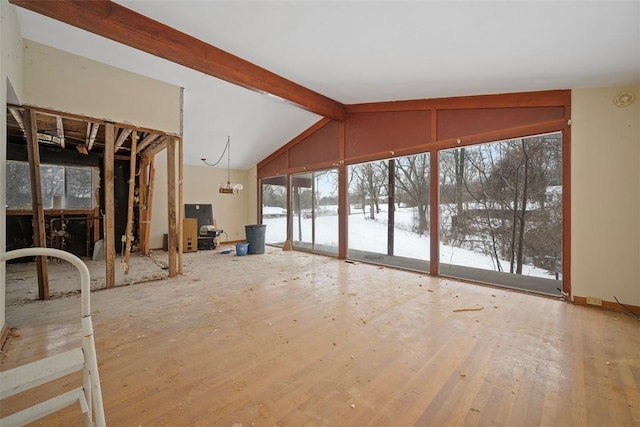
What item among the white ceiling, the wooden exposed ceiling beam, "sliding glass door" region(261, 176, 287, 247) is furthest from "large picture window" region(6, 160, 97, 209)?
"sliding glass door" region(261, 176, 287, 247)

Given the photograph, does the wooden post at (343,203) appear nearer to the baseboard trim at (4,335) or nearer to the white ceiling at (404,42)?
the white ceiling at (404,42)

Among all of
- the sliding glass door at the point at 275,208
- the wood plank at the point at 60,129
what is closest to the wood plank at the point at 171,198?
the wood plank at the point at 60,129

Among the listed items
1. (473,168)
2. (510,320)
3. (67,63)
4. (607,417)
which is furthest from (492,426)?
(67,63)

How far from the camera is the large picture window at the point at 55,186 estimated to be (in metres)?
5.18

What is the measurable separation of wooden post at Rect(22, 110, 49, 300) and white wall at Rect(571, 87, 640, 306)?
6.45m

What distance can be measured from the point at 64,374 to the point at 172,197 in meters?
3.60

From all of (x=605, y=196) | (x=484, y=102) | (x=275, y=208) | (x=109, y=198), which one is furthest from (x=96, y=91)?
(x=605, y=196)

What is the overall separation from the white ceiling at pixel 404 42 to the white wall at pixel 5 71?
30cm

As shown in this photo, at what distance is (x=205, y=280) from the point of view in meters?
4.13

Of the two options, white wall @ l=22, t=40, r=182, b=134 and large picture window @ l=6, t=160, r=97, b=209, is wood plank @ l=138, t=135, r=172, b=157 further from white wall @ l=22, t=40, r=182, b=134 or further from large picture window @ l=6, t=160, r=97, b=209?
large picture window @ l=6, t=160, r=97, b=209

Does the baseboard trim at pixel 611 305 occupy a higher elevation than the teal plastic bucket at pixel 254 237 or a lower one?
lower

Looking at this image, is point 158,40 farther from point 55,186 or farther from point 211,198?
point 211,198

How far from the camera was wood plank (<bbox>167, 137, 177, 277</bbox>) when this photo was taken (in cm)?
420

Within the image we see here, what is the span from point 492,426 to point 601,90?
3877 mm
